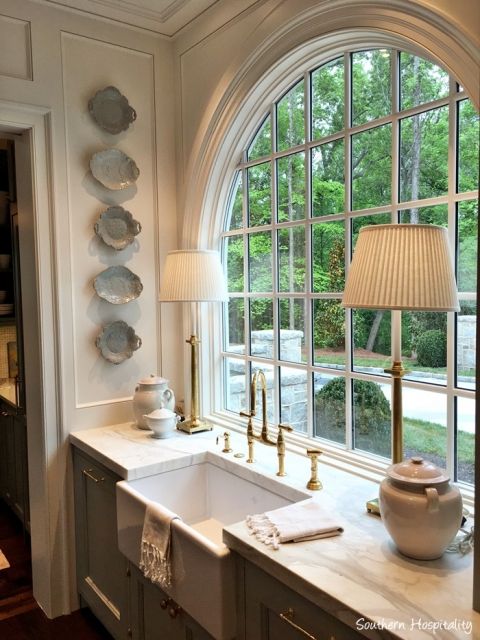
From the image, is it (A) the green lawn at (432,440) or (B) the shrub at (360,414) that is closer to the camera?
(A) the green lawn at (432,440)

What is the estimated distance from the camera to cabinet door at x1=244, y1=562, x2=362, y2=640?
4.00ft

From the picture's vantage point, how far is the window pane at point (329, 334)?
211cm

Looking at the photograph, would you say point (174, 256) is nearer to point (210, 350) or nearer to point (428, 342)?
point (210, 350)

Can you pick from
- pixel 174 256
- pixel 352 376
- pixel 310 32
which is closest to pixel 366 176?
pixel 310 32

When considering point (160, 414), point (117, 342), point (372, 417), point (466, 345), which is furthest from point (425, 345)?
point (117, 342)

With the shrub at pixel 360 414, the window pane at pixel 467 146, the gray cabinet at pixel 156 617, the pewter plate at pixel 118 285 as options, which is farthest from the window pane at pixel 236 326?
the window pane at pixel 467 146

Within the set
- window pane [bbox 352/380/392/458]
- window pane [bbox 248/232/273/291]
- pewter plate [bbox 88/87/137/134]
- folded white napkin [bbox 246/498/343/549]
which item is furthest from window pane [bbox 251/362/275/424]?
pewter plate [bbox 88/87/137/134]

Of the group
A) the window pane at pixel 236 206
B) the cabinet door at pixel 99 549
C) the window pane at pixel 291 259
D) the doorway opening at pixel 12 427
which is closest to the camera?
the cabinet door at pixel 99 549

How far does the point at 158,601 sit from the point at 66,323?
1.32 meters

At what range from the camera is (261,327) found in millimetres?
2525

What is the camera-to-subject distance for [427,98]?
1.74 metres

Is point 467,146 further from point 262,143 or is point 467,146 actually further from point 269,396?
point 269,396

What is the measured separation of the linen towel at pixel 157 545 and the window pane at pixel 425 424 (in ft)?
2.86

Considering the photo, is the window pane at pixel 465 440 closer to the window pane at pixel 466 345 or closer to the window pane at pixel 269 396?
the window pane at pixel 466 345
